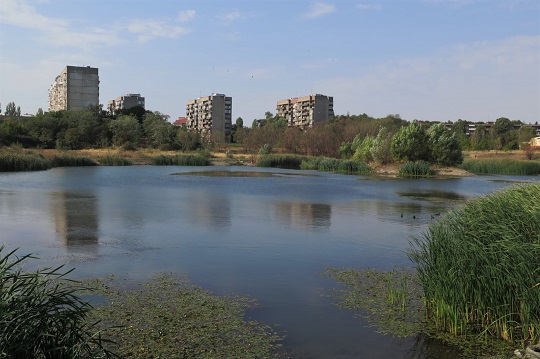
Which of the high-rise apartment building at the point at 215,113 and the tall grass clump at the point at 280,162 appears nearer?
the tall grass clump at the point at 280,162

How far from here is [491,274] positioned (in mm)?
7852

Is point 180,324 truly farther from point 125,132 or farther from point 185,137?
Result: point 125,132

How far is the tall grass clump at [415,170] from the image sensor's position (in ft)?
186

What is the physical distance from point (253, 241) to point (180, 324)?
7.73 metres

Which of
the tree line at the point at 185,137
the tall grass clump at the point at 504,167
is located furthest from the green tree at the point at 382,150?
the tall grass clump at the point at 504,167

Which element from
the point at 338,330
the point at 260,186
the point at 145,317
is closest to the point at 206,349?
the point at 145,317

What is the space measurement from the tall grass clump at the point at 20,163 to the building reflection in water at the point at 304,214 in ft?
110

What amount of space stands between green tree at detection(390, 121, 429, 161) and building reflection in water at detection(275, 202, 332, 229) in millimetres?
34783

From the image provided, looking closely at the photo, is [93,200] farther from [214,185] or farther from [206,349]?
[206,349]

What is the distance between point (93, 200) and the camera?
2634 centimetres

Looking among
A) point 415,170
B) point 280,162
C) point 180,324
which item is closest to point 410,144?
point 415,170

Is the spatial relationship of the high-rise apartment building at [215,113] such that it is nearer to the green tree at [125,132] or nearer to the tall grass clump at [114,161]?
the green tree at [125,132]

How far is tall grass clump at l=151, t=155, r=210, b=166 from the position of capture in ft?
236

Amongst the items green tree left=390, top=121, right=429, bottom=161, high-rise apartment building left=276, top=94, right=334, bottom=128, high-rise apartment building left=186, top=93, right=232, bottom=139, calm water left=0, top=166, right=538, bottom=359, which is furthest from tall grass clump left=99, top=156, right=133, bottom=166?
high-rise apartment building left=276, top=94, right=334, bottom=128
